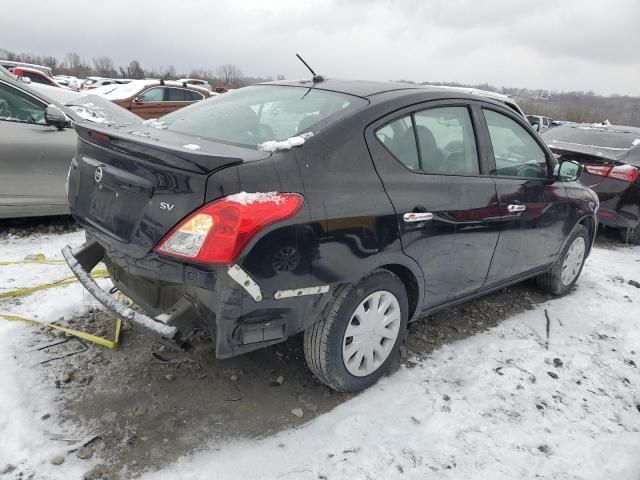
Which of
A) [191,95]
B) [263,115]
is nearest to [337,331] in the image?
[263,115]

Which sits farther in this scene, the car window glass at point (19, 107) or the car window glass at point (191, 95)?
the car window glass at point (191, 95)

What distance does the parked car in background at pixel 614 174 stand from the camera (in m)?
6.34

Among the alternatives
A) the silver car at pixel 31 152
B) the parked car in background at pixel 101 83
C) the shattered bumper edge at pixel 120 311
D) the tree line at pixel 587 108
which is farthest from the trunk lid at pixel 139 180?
the tree line at pixel 587 108

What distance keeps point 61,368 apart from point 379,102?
7.61ft

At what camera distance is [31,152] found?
15.8 ft

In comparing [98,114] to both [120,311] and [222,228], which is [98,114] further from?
[222,228]

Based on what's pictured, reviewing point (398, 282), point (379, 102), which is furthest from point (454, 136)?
point (398, 282)

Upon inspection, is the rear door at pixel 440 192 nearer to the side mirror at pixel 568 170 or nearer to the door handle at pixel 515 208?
the door handle at pixel 515 208

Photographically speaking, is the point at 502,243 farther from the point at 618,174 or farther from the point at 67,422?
the point at 618,174

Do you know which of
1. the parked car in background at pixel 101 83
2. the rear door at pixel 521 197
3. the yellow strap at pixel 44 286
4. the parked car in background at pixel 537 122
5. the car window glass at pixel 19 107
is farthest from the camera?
the parked car in background at pixel 101 83

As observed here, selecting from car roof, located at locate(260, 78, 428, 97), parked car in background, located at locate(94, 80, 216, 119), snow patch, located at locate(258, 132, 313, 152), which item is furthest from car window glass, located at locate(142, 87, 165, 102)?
snow patch, located at locate(258, 132, 313, 152)

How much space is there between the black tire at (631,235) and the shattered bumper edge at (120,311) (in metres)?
6.60

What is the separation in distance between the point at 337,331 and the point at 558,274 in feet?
9.09

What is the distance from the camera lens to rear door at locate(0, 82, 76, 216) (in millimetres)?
4715
